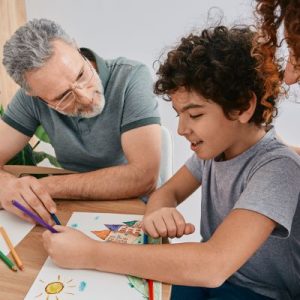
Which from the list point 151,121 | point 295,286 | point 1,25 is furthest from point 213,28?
point 1,25

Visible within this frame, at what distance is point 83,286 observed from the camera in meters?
0.66

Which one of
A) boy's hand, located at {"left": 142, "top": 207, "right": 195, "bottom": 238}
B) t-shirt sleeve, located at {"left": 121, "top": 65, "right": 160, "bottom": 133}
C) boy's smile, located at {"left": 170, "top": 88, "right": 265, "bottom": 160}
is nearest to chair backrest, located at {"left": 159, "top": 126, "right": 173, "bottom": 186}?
t-shirt sleeve, located at {"left": 121, "top": 65, "right": 160, "bottom": 133}

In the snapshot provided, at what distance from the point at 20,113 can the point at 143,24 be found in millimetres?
903

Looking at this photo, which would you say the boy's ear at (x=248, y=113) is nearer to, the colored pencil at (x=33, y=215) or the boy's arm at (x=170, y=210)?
the boy's arm at (x=170, y=210)

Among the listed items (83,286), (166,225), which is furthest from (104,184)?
(83,286)

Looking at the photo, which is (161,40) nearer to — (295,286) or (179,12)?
(179,12)

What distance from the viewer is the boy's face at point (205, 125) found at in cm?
86

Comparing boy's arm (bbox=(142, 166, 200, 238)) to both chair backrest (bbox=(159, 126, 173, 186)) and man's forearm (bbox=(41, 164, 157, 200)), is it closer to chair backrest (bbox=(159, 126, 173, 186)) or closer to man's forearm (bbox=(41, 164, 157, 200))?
man's forearm (bbox=(41, 164, 157, 200))

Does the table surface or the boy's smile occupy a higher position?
the boy's smile

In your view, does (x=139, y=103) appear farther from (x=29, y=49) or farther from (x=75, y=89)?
(x=29, y=49)

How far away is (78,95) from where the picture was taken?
1.17 metres

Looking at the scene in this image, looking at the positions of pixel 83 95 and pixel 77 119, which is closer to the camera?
pixel 83 95

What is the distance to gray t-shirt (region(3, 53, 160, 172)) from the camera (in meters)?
1.26

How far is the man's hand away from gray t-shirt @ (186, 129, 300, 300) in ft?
1.41
